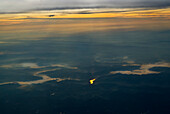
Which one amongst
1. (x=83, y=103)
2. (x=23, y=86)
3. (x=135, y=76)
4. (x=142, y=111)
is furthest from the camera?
(x=135, y=76)

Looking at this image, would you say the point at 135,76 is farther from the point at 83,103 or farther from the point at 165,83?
the point at 83,103

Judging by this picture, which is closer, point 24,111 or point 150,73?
point 24,111

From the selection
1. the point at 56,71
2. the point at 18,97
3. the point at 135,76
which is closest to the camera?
the point at 18,97

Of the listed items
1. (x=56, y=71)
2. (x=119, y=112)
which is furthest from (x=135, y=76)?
(x=56, y=71)

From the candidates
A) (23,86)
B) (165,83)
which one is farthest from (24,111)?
(165,83)

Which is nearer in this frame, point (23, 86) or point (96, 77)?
point (23, 86)

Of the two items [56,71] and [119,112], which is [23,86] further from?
[119,112]

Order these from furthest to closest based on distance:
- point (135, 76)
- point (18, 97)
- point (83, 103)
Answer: point (135, 76) < point (18, 97) < point (83, 103)

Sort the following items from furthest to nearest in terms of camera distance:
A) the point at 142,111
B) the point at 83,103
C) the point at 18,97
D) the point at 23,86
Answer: the point at 23,86 → the point at 18,97 → the point at 83,103 → the point at 142,111
